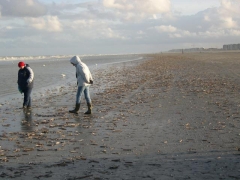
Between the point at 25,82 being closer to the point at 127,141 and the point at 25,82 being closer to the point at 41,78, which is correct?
the point at 127,141

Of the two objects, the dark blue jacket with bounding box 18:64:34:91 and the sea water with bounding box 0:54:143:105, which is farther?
the sea water with bounding box 0:54:143:105

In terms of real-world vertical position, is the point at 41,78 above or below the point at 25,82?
below

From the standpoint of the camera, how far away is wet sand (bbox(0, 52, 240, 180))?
6.16 m

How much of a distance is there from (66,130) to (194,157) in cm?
422

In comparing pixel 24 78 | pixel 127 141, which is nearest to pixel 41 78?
pixel 24 78

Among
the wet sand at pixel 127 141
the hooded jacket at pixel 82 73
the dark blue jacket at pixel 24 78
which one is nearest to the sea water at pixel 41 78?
the dark blue jacket at pixel 24 78

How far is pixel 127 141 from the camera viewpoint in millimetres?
8398

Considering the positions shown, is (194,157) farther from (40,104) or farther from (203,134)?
(40,104)

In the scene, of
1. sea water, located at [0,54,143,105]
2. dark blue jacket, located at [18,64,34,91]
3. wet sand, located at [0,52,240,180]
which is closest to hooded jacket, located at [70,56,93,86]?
wet sand, located at [0,52,240,180]

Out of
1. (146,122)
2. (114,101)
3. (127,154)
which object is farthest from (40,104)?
(127,154)

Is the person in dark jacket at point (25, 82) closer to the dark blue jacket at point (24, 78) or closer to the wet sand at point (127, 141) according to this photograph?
the dark blue jacket at point (24, 78)

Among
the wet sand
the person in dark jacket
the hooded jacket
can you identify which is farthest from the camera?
the person in dark jacket

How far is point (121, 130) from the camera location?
9.70 meters

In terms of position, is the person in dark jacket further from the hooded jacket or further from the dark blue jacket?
the hooded jacket
